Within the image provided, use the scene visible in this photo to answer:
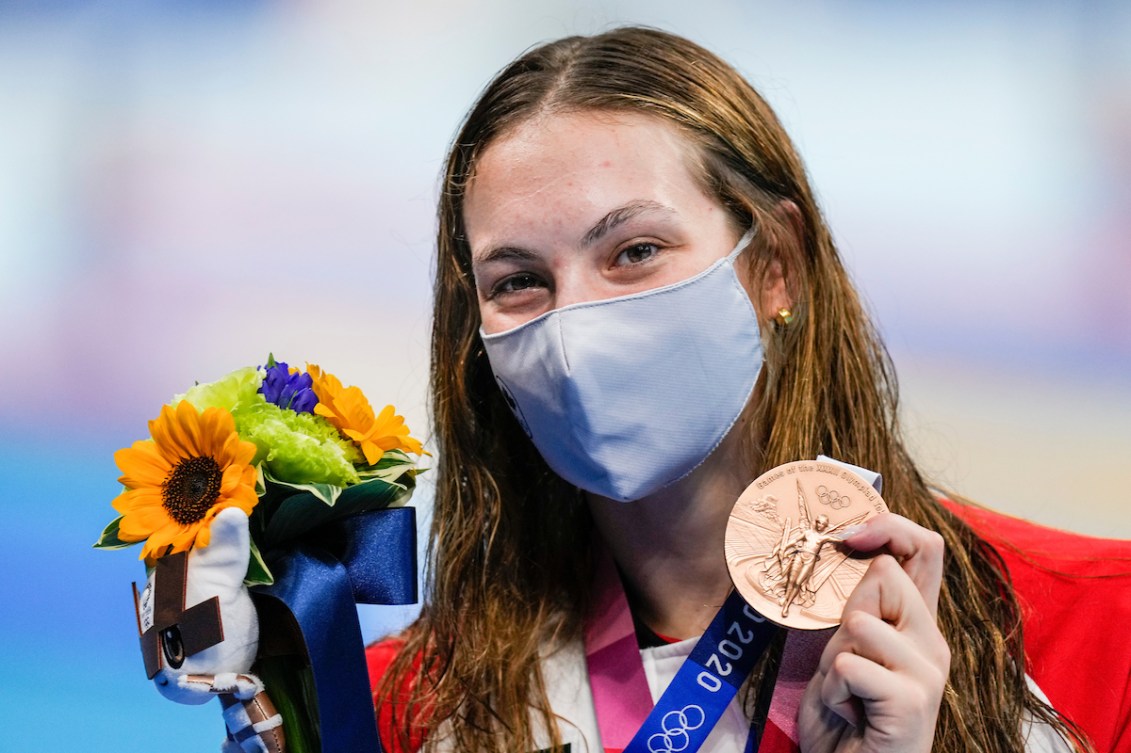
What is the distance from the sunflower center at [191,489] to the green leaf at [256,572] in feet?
0.28

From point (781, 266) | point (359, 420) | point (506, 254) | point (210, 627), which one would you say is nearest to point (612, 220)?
point (506, 254)

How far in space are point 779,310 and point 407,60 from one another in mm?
1340

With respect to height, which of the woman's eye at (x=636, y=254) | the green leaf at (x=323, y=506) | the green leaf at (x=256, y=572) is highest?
the woman's eye at (x=636, y=254)

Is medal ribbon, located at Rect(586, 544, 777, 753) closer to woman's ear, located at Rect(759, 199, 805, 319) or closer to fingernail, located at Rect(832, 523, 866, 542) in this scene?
fingernail, located at Rect(832, 523, 866, 542)

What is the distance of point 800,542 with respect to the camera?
1548 mm

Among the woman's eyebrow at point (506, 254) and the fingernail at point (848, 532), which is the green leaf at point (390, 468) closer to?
the woman's eyebrow at point (506, 254)

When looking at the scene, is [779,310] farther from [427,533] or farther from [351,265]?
[351,265]

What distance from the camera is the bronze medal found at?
151cm

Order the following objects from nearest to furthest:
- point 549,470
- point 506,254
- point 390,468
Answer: point 390,468 → point 506,254 → point 549,470

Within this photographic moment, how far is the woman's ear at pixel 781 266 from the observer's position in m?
1.95

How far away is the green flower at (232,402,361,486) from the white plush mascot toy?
10 centimetres

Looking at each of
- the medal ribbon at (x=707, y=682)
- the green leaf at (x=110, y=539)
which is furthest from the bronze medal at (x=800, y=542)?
the green leaf at (x=110, y=539)

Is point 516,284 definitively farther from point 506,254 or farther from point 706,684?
point 706,684

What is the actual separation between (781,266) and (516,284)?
443 millimetres
